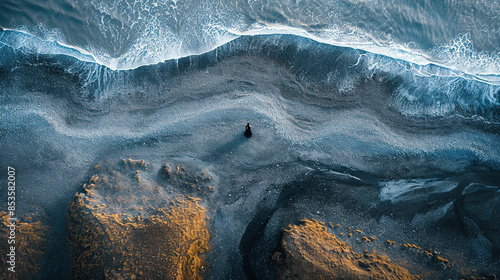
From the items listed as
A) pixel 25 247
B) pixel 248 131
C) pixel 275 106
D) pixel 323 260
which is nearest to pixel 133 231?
pixel 25 247

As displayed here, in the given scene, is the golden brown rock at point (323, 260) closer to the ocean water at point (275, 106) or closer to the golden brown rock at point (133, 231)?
the ocean water at point (275, 106)

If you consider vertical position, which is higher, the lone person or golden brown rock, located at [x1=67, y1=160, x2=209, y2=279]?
the lone person

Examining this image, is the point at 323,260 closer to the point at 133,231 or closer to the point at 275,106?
the point at 275,106

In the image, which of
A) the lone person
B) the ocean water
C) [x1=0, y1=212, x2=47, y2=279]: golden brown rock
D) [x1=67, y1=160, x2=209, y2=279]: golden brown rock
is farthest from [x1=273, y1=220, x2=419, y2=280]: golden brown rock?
[x1=0, y1=212, x2=47, y2=279]: golden brown rock

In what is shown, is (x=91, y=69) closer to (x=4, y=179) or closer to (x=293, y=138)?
(x=4, y=179)

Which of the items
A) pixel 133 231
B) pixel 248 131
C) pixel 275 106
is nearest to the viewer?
pixel 133 231

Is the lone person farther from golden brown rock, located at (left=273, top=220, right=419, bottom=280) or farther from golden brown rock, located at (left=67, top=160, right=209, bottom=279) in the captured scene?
golden brown rock, located at (left=273, top=220, right=419, bottom=280)

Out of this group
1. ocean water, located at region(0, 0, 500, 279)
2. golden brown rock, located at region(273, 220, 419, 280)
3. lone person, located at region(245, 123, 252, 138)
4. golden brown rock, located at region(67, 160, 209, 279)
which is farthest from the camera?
lone person, located at region(245, 123, 252, 138)
